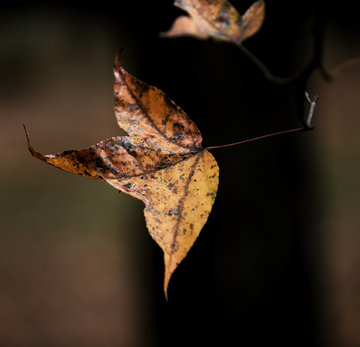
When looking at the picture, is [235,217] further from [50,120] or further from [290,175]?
[50,120]

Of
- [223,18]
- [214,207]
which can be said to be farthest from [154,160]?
[214,207]

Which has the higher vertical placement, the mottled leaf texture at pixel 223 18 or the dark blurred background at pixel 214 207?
the mottled leaf texture at pixel 223 18

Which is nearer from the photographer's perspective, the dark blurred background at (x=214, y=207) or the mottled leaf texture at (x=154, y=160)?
the mottled leaf texture at (x=154, y=160)

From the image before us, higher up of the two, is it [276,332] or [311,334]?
[276,332]

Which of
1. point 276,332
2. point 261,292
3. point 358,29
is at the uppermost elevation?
point 358,29

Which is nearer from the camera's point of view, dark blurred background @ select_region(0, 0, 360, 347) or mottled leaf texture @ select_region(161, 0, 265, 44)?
mottled leaf texture @ select_region(161, 0, 265, 44)

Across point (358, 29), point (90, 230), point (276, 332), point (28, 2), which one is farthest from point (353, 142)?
point (28, 2)
